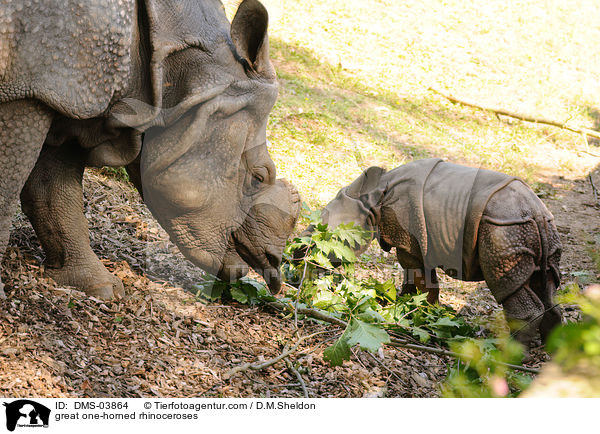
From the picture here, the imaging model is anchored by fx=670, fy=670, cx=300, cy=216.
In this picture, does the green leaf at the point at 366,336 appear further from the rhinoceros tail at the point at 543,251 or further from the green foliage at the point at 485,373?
the rhinoceros tail at the point at 543,251

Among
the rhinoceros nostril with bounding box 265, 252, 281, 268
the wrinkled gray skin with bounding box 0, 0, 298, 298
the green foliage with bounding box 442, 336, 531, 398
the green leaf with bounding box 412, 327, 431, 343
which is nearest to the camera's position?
the green foliage with bounding box 442, 336, 531, 398

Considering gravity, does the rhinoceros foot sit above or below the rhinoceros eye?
below

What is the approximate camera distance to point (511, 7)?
1631 cm

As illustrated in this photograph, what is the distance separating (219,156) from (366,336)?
1.31 metres

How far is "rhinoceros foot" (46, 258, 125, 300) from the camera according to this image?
429cm

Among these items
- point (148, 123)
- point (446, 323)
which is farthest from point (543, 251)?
point (148, 123)

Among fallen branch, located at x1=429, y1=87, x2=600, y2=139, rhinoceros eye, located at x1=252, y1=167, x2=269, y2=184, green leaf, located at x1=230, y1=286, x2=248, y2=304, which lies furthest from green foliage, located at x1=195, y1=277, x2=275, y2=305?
fallen branch, located at x1=429, y1=87, x2=600, y2=139

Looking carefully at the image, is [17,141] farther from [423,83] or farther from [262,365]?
[423,83]

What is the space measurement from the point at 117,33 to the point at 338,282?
2954mm

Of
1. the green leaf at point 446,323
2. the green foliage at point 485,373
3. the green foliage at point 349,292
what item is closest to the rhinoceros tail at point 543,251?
the green foliage at point 349,292
